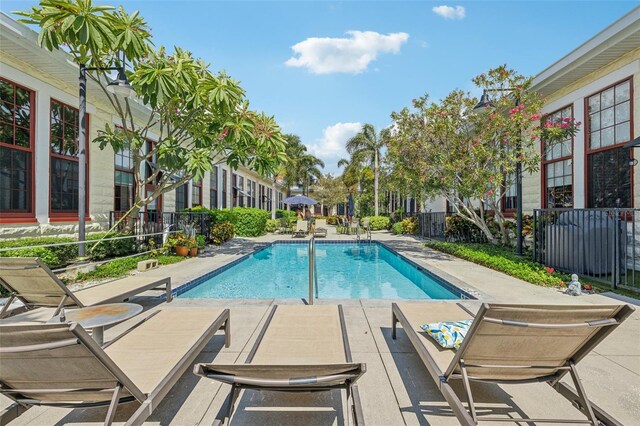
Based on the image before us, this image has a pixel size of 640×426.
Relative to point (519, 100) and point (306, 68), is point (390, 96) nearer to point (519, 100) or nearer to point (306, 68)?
point (306, 68)

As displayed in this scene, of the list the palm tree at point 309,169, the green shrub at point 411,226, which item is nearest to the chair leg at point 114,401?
the green shrub at point 411,226

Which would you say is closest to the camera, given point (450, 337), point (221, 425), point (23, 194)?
point (221, 425)

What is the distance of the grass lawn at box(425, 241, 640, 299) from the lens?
6000mm

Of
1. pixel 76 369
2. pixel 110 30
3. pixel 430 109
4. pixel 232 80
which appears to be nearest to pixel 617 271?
pixel 430 109

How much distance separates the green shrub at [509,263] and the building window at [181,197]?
450 inches

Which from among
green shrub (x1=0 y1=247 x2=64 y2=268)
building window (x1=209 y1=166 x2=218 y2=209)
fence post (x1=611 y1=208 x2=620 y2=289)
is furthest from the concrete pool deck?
building window (x1=209 y1=166 x2=218 y2=209)

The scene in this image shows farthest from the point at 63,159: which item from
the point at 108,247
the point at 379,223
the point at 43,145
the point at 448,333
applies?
the point at 379,223

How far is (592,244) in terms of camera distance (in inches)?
244

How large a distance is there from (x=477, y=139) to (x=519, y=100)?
4.82 feet

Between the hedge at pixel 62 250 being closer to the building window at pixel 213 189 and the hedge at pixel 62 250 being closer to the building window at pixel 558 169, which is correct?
the building window at pixel 213 189

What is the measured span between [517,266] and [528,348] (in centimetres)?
596

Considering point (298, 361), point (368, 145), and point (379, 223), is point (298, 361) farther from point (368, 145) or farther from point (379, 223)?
point (368, 145)

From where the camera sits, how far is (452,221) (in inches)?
523

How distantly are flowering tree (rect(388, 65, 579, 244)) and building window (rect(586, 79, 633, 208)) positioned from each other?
648mm
